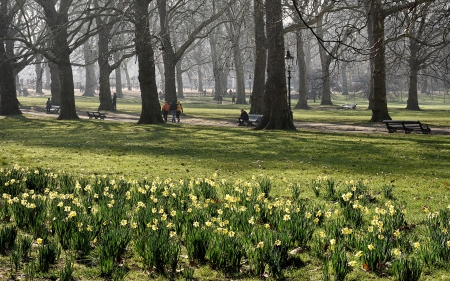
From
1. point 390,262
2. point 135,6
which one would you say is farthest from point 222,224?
point 135,6

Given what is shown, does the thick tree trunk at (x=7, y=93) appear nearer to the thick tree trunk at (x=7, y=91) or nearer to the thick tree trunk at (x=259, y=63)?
the thick tree trunk at (x=7, y=91)

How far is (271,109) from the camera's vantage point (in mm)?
23109

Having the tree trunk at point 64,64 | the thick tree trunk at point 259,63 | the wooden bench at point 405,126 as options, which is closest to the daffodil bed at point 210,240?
the wooden bench at point 405,126

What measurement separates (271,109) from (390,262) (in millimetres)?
17320

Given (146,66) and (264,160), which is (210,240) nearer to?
(264,160)

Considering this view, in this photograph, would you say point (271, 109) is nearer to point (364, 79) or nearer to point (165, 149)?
point (165, 149)

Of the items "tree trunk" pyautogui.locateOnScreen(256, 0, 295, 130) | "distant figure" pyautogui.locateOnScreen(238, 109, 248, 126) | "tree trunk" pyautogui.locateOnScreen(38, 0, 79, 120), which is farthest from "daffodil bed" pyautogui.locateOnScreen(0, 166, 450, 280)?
"tree trunk" pyautogui.locateOnScreen(38, 0, 79, 120)

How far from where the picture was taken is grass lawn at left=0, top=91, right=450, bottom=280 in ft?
27.6

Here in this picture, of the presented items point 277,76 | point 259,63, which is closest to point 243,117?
point 259,63

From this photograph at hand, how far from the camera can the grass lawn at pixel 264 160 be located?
840 cm

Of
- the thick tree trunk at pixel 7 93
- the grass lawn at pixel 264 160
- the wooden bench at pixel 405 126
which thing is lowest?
the grass lawn at pixel 264 160

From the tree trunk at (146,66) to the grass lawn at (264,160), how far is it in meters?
3.26

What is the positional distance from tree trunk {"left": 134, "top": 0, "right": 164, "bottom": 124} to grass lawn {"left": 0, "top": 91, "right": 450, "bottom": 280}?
10.7 ft

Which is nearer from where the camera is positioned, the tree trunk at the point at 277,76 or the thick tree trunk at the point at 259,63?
the tree trunk at the point at 277,76
